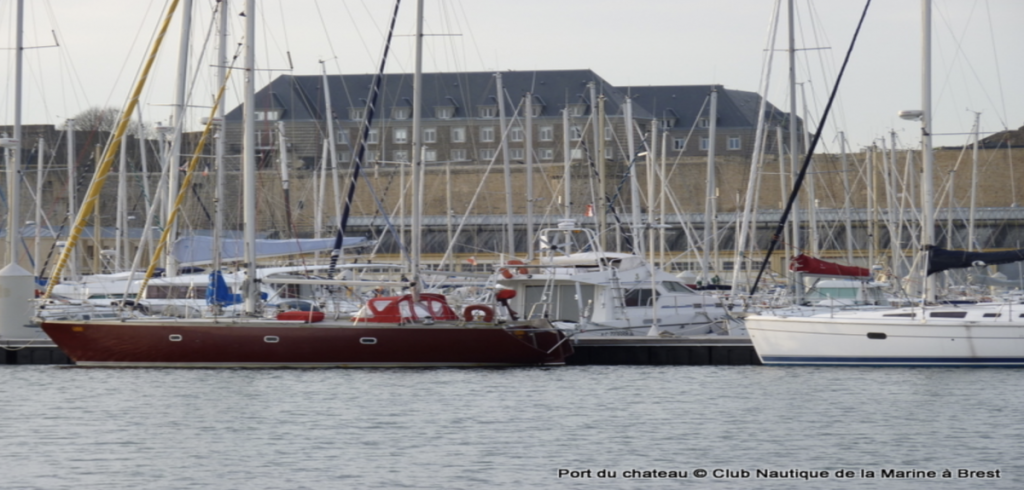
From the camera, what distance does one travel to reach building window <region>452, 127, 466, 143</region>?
8419 cm

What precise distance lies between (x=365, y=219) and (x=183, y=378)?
4310 centimetres

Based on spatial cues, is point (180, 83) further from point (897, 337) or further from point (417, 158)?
point (897, 337)

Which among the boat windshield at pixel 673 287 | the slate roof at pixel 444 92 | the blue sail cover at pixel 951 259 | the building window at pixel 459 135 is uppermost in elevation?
the slate roof at pixel 444 92

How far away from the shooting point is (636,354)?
2375cm

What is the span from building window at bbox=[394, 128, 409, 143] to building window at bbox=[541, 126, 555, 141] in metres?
7.93

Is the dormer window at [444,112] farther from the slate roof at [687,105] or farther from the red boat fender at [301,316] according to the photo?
the red boat fender at [301,316]

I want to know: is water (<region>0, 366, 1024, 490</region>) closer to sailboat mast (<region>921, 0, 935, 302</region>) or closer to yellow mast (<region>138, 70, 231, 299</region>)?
yellow mast (<region>138, 70, 231, 299</region>)

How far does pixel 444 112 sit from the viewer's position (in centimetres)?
8375

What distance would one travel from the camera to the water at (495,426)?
568 inches

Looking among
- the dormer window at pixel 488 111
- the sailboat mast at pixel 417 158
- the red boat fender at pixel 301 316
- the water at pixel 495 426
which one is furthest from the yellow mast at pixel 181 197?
the dormer window at pixel 488 111

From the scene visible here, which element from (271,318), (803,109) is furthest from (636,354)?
(803,109)

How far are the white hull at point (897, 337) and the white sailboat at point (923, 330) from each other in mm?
14

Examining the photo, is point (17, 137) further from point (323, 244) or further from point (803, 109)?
point (803, 109)

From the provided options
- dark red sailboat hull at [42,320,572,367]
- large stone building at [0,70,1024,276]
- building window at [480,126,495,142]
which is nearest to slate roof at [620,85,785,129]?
large stone building at [0,70,1024,276]
